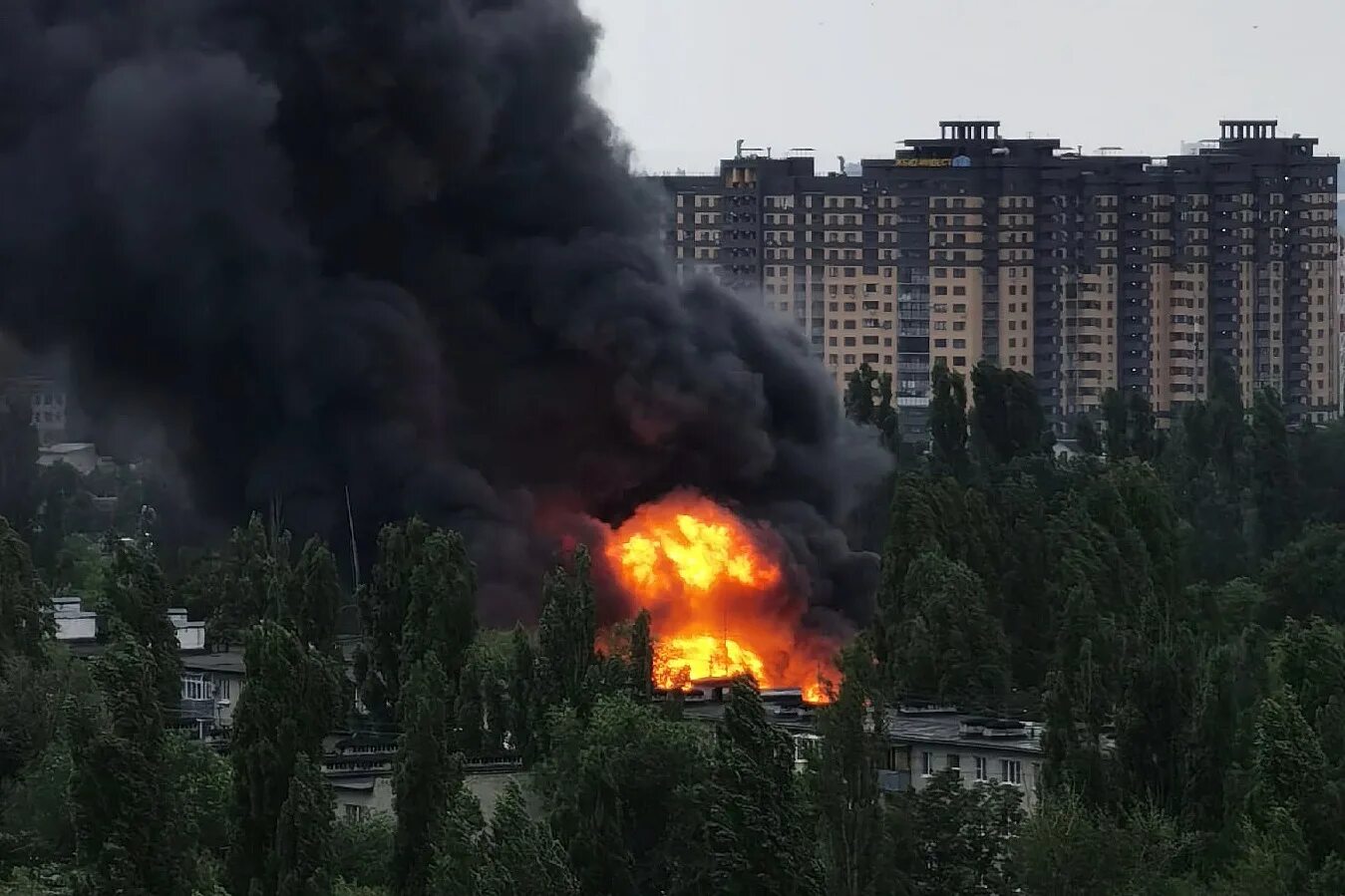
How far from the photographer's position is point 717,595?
2133 inches

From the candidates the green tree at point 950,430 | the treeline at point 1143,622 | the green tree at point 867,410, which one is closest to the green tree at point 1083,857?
the treeline at point 1143,622

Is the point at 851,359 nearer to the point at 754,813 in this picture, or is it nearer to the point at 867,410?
the point at 867,410

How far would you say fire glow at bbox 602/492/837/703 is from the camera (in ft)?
173

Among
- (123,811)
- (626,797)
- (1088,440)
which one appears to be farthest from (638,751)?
(1088,440)

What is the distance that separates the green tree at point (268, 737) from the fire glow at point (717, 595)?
667 inches

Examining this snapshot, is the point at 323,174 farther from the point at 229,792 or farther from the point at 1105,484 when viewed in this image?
the point at 229,792

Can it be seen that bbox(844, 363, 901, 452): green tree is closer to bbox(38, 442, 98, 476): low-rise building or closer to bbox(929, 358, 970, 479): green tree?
bbox(929, 358, 970, 479): green tree

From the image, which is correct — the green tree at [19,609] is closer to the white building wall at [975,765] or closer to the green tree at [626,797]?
the green tree at [626,797]

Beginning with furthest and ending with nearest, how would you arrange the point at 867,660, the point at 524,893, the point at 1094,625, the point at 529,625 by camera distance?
1. the point at 529,625
2. the point at 1094,625
3. the point at 867,660
4. the point at 524,893

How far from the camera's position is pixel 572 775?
1361 inches

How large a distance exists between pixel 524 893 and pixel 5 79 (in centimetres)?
3076

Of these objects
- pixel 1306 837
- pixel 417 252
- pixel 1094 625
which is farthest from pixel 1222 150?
pixel 1306 837

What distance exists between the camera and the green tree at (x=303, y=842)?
32.7 meters

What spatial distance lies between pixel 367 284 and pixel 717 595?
954cm
